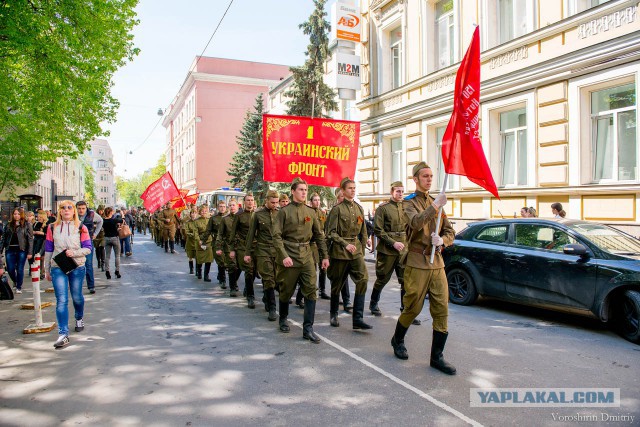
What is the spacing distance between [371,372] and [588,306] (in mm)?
3461

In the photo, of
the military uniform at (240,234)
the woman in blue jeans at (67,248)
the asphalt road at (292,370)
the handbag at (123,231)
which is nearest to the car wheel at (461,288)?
the asphalt road at (292,370)

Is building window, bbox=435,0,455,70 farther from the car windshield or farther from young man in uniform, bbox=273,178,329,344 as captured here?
young man in uniform, bbox=273,178,329,344

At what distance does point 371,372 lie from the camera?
480 cm

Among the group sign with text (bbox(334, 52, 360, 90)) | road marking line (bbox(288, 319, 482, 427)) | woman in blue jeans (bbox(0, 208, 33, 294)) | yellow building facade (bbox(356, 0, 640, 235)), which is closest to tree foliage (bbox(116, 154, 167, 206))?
sign with text (bbox(334, 52, 360, 90))

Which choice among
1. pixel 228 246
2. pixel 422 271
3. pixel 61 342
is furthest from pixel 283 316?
pixel 228 246

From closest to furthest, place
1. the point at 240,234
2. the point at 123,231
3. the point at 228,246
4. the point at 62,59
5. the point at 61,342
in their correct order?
the point at 61,342
the point at 240,234
the point at 228,246
the point at 62,59
the point at 123,231

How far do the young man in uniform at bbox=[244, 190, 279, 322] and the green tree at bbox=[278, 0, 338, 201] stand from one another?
13045 mm

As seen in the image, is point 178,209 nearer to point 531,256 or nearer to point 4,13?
point 4,13

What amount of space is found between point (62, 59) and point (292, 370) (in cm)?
1186

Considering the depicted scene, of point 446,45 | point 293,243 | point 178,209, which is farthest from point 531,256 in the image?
point 178,209

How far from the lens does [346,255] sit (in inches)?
270

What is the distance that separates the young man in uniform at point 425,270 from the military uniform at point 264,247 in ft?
9.10

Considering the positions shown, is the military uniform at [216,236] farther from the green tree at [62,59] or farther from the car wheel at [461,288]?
the green tree at [62,59]

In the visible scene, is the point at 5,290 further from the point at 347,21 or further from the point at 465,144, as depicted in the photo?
the point at 347,21
